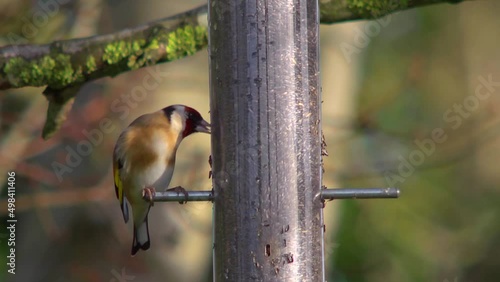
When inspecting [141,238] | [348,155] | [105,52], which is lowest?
[141,238]

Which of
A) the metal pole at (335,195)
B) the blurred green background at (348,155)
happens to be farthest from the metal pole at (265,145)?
the blurred green background at (348,155)

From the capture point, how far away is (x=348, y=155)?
683 centimetres

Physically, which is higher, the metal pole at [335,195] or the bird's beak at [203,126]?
the bird's beak at [203,126]

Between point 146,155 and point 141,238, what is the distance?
13.2 inches

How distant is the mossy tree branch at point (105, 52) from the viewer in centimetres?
436

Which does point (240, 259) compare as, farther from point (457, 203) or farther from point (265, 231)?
point (457, 203)

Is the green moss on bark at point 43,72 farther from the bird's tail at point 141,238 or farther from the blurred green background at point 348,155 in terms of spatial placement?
the blurred green background at point 348,155

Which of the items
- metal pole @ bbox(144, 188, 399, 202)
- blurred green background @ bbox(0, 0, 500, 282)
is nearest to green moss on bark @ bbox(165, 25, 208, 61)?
metal pole @ bbox(144, 188, 399, 202)

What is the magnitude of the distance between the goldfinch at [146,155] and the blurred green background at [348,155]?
6.76 feet

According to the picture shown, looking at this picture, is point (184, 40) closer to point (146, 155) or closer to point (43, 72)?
point (43, 72)

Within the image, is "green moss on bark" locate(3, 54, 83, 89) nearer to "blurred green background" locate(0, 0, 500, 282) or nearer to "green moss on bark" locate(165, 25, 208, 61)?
"green moss on bark" locate(165, 25, 208, 61)

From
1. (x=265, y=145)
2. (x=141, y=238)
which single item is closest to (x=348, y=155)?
(x=141, y=238)

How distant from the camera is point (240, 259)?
3.05m

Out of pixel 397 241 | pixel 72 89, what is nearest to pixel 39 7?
pixel 72 89
